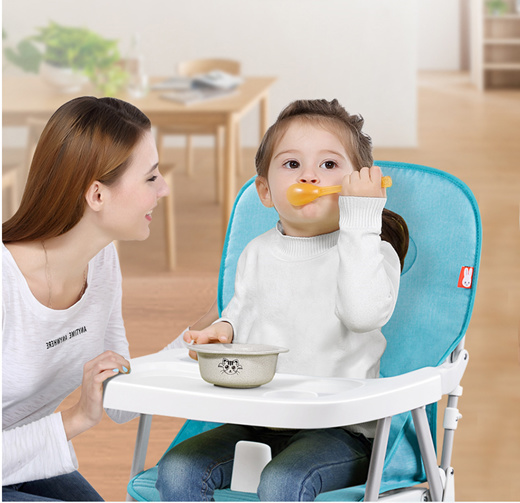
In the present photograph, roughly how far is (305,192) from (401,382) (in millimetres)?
287

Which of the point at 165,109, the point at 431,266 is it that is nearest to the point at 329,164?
the point at 431,266

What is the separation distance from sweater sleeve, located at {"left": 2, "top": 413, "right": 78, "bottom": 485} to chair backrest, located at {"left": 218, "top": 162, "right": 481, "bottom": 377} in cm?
55

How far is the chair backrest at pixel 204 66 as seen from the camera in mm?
5121

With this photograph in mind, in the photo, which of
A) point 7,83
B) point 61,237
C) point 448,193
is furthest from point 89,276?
point 7,83

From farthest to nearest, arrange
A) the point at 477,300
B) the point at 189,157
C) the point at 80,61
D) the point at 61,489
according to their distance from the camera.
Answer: the point at 189,157, the point at 80,61, the point at 477,300, the point at 61,489

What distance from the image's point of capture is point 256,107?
6.96m

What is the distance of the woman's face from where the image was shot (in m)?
1.20

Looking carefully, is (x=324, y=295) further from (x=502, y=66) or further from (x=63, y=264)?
(x=502, y=66)

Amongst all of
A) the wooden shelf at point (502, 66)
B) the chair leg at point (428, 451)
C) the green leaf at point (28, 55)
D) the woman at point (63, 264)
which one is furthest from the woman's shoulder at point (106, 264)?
the wooden shelf at point (502, 66)

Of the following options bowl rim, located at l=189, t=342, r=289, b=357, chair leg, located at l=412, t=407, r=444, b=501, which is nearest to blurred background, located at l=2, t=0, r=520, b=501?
chair leg, located at l=412, t=407, r=444, b=501

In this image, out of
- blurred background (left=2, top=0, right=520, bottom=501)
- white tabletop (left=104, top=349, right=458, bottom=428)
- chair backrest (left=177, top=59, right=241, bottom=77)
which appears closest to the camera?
white tabletop (left=104, top=349, right=458, bottom=428)

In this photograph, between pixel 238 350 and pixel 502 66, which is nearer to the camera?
pixel 238 350

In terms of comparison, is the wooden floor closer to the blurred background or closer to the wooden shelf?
the blurred background

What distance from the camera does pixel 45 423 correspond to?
1.11m
